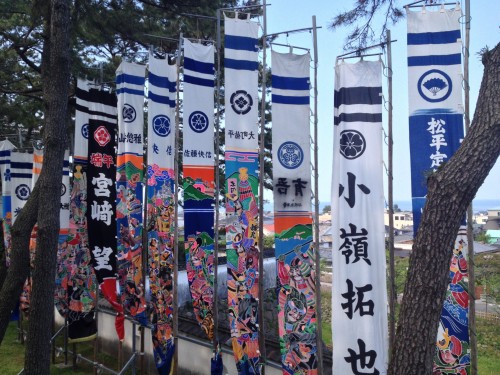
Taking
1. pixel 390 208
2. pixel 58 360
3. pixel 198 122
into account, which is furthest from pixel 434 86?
pixel 58 360

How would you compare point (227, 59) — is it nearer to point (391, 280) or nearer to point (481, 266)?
point (391, 280)

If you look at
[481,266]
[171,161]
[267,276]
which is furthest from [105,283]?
[481,266]

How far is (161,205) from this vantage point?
7.64 m

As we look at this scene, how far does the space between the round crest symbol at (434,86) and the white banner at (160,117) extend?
4089 millimetres

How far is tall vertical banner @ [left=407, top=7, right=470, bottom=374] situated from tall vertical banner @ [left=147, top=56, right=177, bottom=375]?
13.0ft

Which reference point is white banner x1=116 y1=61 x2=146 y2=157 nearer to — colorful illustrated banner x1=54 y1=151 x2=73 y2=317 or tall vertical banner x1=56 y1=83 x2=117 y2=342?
tall vertical banner x1=56 y1=83 x2=117 y2=342

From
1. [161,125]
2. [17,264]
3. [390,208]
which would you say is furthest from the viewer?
[161,125]

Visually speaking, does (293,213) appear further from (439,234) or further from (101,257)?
(101,257)

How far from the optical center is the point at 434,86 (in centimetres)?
510

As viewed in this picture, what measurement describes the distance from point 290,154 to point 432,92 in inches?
74.8

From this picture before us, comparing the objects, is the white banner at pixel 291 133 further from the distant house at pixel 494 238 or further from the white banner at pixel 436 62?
the distant house at pixel 494 238

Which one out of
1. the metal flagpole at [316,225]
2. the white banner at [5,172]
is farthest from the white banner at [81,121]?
the white banner at [5,172]

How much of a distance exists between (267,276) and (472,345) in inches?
441

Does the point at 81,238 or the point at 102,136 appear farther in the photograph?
the point at 81,238
